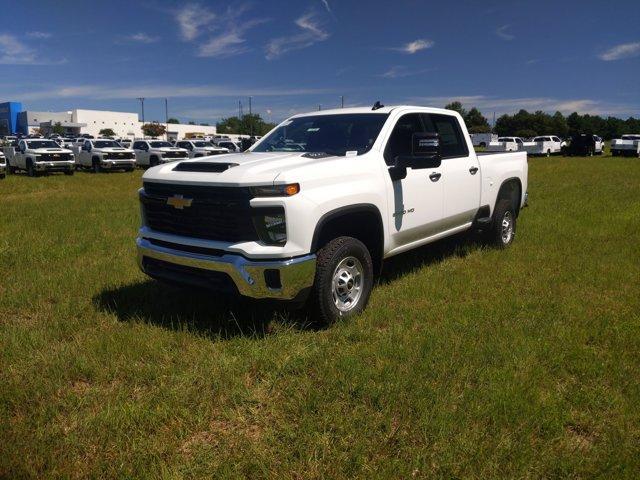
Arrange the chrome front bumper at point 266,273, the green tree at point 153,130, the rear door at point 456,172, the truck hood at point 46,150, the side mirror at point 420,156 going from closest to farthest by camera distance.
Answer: the chrome front bumper at point 266,273 → the side mirror at point 420,156 → the rear door at point 456,172 → the truck hood at point 46,150 → the green tree at point 153,130

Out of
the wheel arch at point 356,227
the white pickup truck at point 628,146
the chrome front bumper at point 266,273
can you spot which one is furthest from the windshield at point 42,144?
the white pickup truck at point 628,146

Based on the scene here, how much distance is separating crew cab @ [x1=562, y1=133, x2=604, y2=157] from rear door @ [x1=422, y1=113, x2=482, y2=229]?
3788 cm

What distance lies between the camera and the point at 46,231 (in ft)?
28.2

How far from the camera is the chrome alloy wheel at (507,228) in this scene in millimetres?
7090

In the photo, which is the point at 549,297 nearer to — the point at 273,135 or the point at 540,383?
the point at 540,383

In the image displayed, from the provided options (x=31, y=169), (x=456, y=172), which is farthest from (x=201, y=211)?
(x=31, y=169)

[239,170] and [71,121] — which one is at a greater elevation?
[71,121]

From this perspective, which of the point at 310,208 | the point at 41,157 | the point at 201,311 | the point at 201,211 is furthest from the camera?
the point at 41,157

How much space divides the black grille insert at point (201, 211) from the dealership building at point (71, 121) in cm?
11148

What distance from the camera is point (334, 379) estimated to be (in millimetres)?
3375

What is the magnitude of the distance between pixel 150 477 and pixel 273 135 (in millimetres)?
3985

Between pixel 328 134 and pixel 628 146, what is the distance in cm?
3742

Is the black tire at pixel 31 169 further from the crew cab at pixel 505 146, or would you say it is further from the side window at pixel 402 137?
the side window at pixel 402 137

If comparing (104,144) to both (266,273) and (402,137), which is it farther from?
(266,273)
